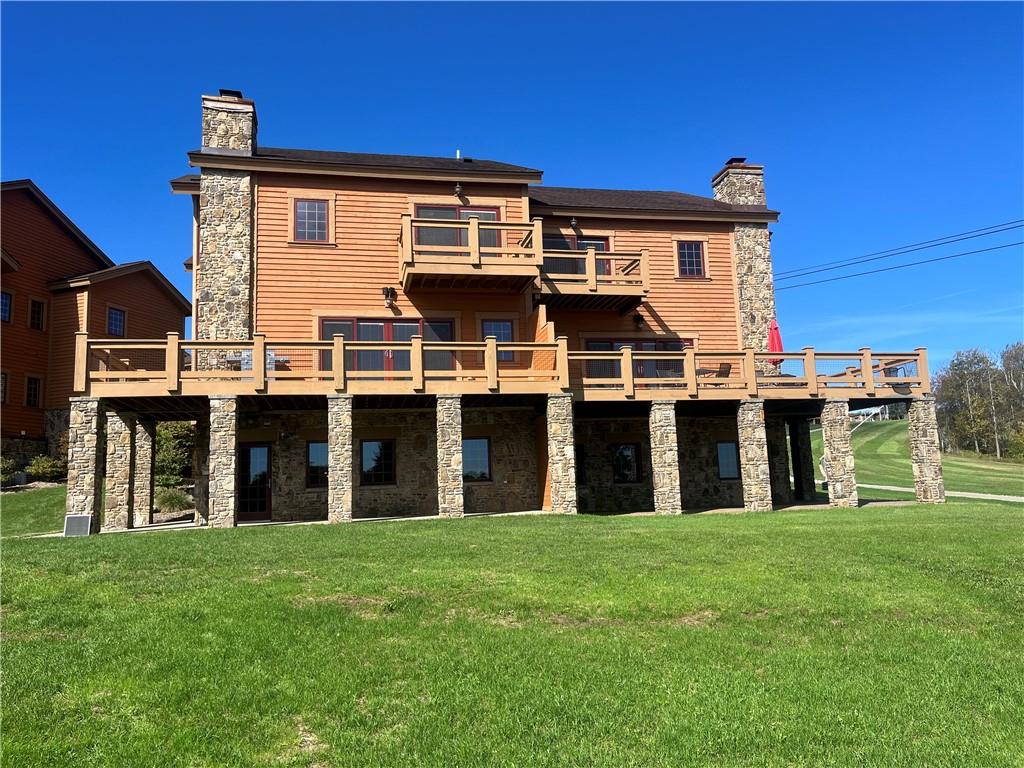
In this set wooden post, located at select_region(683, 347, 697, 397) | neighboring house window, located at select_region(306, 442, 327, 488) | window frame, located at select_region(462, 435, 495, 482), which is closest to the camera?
wooden post, located at select_region(683, 347, 697, 397)

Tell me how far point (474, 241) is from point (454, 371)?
3.89 meters

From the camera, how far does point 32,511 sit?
20.4 meters

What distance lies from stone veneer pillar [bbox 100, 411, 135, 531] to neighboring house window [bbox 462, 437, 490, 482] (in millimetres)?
8978

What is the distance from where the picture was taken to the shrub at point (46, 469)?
24.5m

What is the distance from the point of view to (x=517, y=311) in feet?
66.9

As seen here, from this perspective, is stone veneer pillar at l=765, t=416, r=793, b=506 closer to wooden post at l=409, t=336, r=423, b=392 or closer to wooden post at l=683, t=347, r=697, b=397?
wooden post at l=683, t=347, r=697, b=397

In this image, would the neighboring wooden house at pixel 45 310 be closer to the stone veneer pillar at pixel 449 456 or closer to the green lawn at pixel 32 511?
the green lawn at pixel 32 511

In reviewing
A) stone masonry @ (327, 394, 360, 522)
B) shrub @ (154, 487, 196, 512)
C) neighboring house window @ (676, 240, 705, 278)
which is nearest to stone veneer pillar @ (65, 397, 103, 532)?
stone masonry @ (327, 394, 360, 522)

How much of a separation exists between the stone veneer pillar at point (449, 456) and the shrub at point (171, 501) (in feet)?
37.9

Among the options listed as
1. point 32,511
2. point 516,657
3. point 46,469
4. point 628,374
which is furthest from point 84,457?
point 516,657

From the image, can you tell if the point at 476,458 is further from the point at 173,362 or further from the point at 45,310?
the point at 45,310

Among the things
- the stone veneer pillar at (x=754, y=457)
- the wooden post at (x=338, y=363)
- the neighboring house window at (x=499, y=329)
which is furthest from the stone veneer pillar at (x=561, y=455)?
the wooden post at (x=338, y=363)

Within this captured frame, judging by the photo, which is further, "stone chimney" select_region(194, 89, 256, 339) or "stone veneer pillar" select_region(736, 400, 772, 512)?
"stone chimney" select_region(194, 89, 256, 339)

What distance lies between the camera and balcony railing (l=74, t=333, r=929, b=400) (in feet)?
52.0
